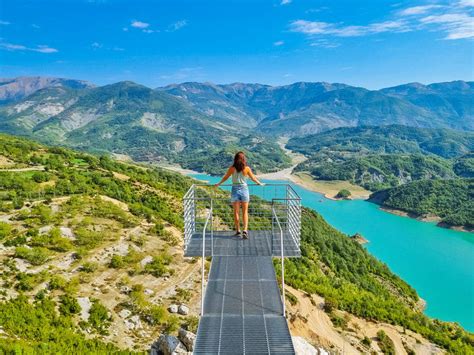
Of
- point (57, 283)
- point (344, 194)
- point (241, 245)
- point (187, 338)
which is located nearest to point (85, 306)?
point (57, 283)

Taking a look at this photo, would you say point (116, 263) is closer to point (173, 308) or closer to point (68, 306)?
point (68, 306)

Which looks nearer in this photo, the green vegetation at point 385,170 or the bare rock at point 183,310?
the bare rock at point 183,310

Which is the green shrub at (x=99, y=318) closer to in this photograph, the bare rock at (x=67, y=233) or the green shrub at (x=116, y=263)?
the green shrub at (x=116, y=263)

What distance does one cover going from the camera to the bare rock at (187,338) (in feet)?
27.1

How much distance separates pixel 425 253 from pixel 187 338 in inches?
2326

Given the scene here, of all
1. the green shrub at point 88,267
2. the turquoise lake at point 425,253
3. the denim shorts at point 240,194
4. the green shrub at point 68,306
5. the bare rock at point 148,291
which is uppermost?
the denim shorts at point 240,194

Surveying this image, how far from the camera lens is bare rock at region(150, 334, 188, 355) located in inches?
309

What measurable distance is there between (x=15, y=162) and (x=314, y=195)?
88.7 m

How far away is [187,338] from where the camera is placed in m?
8.42

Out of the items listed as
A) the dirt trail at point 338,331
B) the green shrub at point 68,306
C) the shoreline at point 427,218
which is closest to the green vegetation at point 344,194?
the shoreline at point 427,218

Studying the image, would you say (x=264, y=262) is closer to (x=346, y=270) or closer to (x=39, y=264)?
(x=39, y=264)

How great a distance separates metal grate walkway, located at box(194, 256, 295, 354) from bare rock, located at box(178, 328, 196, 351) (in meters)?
2.77

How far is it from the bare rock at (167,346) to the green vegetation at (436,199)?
7883 cm

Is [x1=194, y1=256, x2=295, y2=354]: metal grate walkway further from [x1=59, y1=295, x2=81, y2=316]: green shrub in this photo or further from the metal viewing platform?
[x1=59, y1=295, x2=81, y2=316]: green shrub
